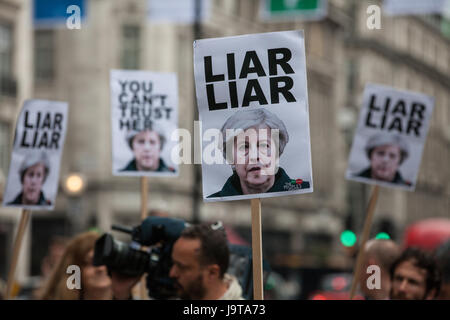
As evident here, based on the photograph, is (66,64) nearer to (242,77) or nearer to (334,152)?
(334,152)

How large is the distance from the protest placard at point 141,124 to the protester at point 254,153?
6.76 ft

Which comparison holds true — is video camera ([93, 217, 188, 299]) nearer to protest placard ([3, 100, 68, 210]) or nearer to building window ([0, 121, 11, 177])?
protest placard ([3, 100, 68, 210])

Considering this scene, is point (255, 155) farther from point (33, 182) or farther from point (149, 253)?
point (33, 182)

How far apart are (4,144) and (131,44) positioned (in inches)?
391

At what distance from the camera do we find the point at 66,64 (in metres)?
35.3

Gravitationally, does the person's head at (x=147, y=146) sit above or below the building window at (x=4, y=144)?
below

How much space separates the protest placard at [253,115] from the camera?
13.2 feet

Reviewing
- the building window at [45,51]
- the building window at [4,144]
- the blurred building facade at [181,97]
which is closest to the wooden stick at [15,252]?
the blurred building facade at [181,97]

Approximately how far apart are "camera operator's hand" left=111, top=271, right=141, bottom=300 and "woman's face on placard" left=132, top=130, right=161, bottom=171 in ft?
4.73

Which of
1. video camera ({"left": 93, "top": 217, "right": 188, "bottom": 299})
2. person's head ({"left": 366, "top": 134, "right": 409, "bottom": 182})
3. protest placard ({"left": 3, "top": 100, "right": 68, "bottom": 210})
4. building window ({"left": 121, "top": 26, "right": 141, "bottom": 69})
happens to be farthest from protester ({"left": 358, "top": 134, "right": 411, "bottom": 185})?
building window ({"left": 121, "top": 26, "right": 141, "bottom": 69})

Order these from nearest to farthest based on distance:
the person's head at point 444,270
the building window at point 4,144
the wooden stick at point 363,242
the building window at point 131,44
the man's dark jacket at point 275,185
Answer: the man's dark jacket at point 275,185 → the person's head at point 444,270 → the wooden stick at point 363,242 → the building window at point 4,144 → the building window at point 131,44

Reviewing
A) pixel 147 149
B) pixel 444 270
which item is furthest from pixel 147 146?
pixel 444 270

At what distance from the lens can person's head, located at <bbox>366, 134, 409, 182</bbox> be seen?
20.1 ft

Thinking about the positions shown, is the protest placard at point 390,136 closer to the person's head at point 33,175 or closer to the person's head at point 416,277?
the person's head at point 416,277
